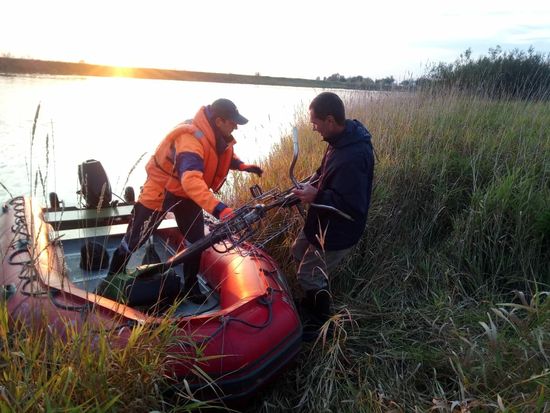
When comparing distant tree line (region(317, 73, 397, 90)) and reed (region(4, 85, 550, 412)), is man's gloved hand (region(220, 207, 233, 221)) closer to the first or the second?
reed (region(4, 85, 550, 412))

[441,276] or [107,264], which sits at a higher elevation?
[441,276]

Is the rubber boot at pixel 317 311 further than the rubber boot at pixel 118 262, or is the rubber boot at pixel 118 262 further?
the rubber boot at pixel 118 262

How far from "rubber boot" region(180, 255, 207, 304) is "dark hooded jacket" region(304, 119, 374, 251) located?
89cm

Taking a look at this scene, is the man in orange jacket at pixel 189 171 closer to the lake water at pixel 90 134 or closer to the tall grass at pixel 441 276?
the lake water at pixel 90 134

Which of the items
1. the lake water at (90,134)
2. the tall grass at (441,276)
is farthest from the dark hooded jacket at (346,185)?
the lake water at (90,134)

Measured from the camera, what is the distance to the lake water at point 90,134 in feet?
20.2

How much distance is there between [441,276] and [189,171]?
209cm

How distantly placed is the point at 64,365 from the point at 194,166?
1.49 metres

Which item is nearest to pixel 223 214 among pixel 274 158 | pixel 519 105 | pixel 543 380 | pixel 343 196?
pixel 343 196

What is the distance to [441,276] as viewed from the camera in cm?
329

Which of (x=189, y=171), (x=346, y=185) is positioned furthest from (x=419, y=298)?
(x=189, y=171)

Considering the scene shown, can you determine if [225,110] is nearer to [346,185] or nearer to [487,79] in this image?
[346,185]

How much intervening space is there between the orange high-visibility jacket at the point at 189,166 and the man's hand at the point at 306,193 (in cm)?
52

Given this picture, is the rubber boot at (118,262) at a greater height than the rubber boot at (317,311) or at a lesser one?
greater
